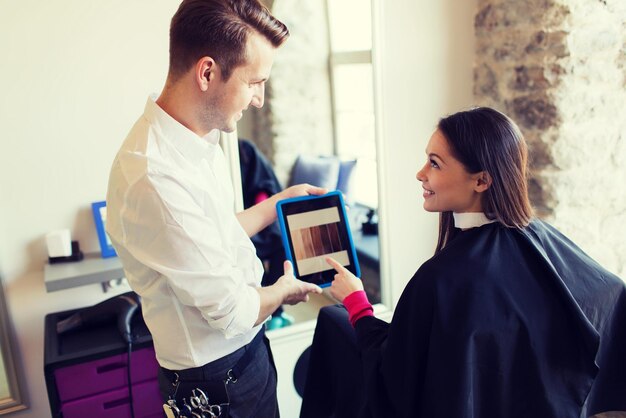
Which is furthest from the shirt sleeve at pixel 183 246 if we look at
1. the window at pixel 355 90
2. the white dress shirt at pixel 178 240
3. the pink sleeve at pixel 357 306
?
the window at pixel 355 90

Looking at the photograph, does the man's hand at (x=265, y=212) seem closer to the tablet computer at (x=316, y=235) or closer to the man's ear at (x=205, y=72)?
the tablet computer at (x=316, y=235)

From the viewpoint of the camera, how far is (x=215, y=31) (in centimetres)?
112

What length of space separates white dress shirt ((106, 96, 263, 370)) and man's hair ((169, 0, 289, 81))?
131 mm

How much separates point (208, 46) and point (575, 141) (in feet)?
5.35

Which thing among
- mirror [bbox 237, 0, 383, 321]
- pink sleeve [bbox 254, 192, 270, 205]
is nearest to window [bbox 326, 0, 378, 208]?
mirror [bbox 237, 0, 383, 321]

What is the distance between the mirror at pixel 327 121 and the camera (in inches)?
88.8

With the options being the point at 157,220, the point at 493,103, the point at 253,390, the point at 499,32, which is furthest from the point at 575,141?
the point at 157,220

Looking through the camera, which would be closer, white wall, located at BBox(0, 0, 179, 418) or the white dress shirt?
the white dress shirt

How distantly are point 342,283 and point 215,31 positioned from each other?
0.73 meters

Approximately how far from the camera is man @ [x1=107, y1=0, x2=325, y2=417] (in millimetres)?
1104

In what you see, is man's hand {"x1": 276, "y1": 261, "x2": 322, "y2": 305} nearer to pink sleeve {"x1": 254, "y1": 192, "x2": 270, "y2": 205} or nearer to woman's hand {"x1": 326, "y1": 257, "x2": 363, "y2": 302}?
woman's hand {"x1": 326, "y1": 257, "x2": 363, "y2": 302}

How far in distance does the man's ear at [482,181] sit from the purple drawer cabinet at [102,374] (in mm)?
1108

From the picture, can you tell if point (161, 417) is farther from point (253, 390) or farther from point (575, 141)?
point (575, 141)

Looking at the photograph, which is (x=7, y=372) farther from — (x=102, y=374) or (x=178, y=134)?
(x=178, y=134)
